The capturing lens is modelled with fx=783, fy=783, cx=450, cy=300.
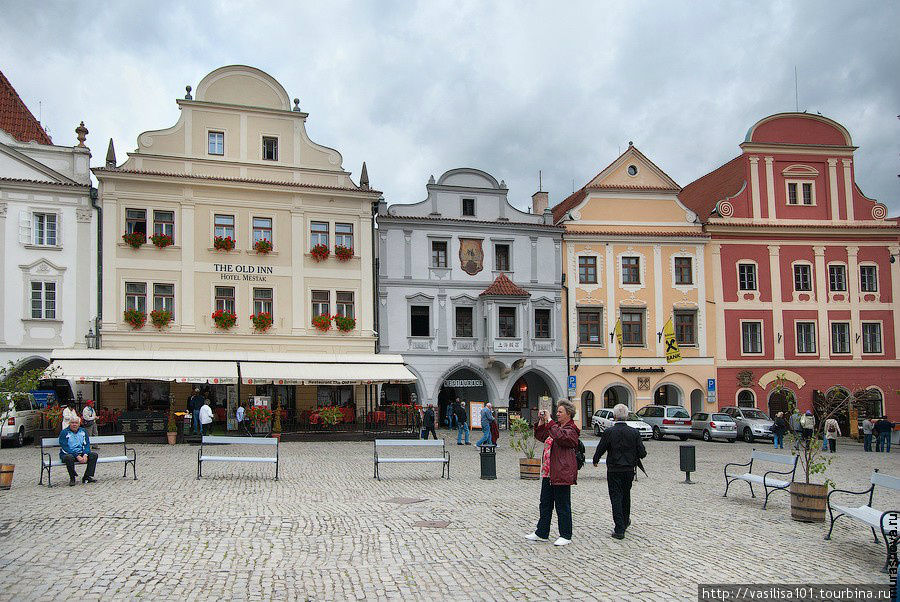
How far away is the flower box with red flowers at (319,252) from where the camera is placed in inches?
1292

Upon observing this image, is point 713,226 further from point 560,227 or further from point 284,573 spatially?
point 284,573

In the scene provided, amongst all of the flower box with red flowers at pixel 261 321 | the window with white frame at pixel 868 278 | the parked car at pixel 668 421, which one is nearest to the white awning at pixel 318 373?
the flower box with red flowers at pixel 261 321

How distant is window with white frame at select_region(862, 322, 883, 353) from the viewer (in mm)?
39875

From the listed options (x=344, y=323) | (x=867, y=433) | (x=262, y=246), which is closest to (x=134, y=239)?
(x=262, y=246)

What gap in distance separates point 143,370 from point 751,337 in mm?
28477

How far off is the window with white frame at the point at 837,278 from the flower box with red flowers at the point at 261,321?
28055 millimetres

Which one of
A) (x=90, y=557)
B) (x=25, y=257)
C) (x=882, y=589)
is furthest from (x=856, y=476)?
(x=25, y=257)

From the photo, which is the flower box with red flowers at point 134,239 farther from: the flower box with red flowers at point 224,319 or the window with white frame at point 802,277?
the window with white frame at point 802,277

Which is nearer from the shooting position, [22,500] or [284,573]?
[284,573]

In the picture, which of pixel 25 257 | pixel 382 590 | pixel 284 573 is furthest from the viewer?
pixel 25 257

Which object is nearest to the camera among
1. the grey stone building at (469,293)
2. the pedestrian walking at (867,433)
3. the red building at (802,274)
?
the pedestrian walking at (867,433)

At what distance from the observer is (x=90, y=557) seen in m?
9.14

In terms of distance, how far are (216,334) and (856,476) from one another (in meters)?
23.1

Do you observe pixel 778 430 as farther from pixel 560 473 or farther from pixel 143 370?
pixel 143 370
